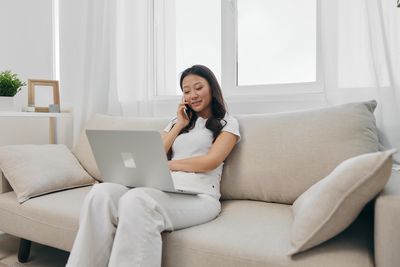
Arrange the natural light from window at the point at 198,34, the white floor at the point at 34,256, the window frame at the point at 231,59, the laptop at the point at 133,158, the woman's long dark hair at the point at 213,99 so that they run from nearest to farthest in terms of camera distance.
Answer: the laptop at the point at 133,158
the woman's long dark hair at the point at 213,99
the white floor at the point at 34,256
the window frame at the point at 231,59
the natural light from window at the point at 198,34

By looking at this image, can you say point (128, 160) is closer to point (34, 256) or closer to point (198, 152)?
point (198, 152)

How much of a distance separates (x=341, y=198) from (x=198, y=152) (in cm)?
79

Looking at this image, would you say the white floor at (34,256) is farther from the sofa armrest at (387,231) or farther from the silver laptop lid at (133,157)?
the sofa armrest at (387,231)

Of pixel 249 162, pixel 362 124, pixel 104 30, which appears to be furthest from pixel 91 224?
pixel 104 30

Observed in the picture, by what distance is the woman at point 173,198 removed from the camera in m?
1.20

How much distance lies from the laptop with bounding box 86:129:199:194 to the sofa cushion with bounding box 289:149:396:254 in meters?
0.51

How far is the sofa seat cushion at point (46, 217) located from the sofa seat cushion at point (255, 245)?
0.53m

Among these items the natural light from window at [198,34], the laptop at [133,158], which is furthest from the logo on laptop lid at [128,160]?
the natural light from window at [198,34]

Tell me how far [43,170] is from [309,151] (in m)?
1.32

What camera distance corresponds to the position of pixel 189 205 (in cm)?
138

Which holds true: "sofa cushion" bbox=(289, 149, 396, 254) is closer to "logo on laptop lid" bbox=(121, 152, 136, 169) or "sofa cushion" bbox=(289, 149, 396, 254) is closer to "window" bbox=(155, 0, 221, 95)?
"logo on laptop lid" bbox=(121, 152, 136, 169)

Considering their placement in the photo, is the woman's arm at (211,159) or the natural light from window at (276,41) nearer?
the woman's arm at (211,159)

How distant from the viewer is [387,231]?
943 mm

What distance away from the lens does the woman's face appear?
183 centimetres
